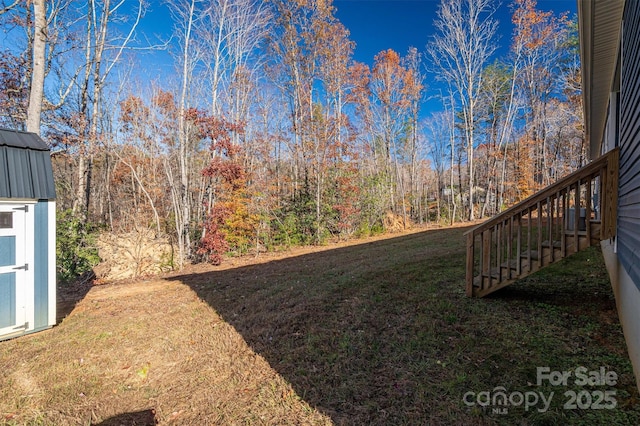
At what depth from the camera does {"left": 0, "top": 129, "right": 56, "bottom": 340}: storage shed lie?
12.4 ft

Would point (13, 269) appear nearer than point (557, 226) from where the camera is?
No

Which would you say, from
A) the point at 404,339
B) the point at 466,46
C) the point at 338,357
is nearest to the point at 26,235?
the point at 338,357

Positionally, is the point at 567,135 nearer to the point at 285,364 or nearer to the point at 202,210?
the point at 202,210

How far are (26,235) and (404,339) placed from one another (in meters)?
5.08

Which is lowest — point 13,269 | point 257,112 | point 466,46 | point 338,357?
point 338,357

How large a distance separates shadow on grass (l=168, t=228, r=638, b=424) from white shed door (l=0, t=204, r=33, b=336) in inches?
97.2

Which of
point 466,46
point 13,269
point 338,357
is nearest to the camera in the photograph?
point 338,357

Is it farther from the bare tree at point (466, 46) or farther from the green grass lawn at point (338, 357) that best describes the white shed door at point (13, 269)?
the bare tree at point (466, 46)

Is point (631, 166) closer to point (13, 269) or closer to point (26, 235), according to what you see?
point (26, 235)

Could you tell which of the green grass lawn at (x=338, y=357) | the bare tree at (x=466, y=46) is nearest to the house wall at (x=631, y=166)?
the green grass lawn at (x=338, y=357)

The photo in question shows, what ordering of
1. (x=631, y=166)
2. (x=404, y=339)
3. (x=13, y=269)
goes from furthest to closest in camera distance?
(x=13, y=269) < (x=404, y=339) < (x=631, y=166)

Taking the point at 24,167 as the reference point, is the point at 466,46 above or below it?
above

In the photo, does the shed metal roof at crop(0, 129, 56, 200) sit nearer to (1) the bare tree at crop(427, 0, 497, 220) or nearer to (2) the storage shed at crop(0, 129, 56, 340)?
(2) the storage shed at crop(0, 129, 56, 340)

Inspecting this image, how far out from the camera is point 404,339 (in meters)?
3.22
